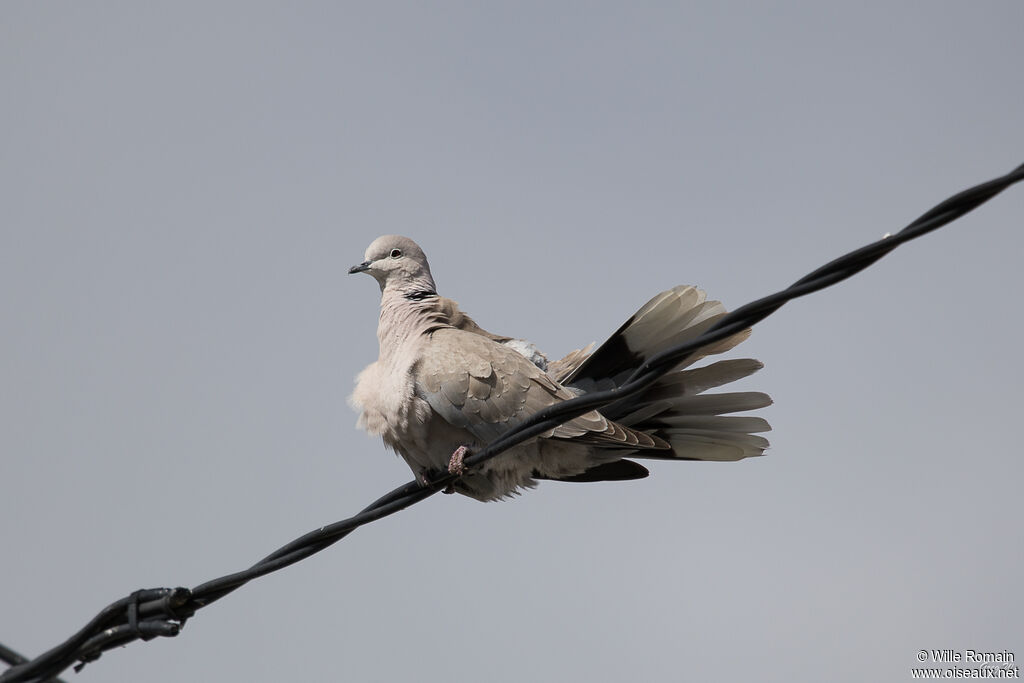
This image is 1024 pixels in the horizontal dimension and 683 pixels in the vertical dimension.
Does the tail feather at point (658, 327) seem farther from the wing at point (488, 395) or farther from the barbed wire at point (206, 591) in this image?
the barbed wire at point (206, 591)

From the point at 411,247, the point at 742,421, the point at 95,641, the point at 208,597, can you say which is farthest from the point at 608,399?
the point at 411,247

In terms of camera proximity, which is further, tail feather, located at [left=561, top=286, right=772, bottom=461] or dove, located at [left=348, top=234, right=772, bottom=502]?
tail feather, located at [left=561, top=286, right=772, bottom=461]

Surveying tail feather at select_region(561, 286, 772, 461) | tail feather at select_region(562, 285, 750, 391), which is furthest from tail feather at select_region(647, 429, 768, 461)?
tail feather at select_region(562, 285, 750, 391)

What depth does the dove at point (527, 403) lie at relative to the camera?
4344 mm

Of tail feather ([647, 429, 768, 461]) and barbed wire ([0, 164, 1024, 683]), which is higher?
tail feather ([647, 429, 768, 461])

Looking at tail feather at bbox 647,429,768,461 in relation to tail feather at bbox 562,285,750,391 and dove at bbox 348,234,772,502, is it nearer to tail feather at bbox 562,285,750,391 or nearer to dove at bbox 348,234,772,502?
dove at bbox 348,234,772,502

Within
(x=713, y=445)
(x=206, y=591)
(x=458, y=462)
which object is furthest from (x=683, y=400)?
(x=206, y=591)

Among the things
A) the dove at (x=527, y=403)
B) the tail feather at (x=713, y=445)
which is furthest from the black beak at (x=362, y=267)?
the tail feather at (x=713, y=445)

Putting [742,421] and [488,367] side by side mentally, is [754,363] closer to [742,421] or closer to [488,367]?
[742,421]

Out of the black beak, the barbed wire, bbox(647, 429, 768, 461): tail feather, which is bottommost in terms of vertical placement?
the barbed wire

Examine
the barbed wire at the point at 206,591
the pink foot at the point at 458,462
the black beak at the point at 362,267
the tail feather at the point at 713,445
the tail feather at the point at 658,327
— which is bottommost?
the barbed wire at the point at 206,591

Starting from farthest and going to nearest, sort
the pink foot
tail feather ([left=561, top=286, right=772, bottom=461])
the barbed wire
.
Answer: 1. tail feather ([left=561, top=286, right=772, bottom=461])
2. the pink foot
3. the barbed wire

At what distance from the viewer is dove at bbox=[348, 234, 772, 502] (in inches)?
171

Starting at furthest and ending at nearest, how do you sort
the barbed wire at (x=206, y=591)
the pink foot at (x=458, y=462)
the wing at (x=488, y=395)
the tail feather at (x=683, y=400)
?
the tail feather at (x=683, y=400), the wing at (x=488, y=395), the pink foot at (x=458, y=462), the barbed wire at (x=206, y=591)
